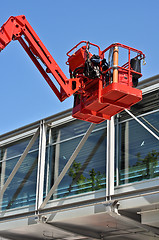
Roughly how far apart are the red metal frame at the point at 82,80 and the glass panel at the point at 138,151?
7.35ft

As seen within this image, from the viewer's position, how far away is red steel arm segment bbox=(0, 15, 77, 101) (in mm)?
18219

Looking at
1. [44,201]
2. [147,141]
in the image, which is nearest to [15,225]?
[44,201]

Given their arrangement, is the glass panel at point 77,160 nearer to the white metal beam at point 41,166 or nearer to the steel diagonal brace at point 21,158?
the white metal beam at point 41,166

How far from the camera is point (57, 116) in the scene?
77.6ft

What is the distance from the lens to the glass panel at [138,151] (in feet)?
62.4

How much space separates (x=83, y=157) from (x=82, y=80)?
16.5ft

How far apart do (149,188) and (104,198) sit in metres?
2.51

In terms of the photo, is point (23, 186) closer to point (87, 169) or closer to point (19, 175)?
point (19, 175)

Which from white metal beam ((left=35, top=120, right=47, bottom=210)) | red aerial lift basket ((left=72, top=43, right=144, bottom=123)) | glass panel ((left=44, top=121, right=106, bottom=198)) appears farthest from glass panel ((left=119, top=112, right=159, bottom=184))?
white metal beam ((left=35, top=120, right=47, bottom=210))

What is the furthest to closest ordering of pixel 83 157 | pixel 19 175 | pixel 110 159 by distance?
pixel 19 175
pixel 83 157
pixel 110 159

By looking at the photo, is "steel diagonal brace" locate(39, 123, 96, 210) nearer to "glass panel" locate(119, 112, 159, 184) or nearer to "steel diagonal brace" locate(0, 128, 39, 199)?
"glass panel" locate(119, 112, 159, 184)

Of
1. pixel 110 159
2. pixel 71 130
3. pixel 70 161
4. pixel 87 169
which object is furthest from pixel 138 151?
pixel 71 130

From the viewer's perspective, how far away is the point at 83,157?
22.1 meters

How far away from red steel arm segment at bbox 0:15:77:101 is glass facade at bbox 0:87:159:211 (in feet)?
12.2
